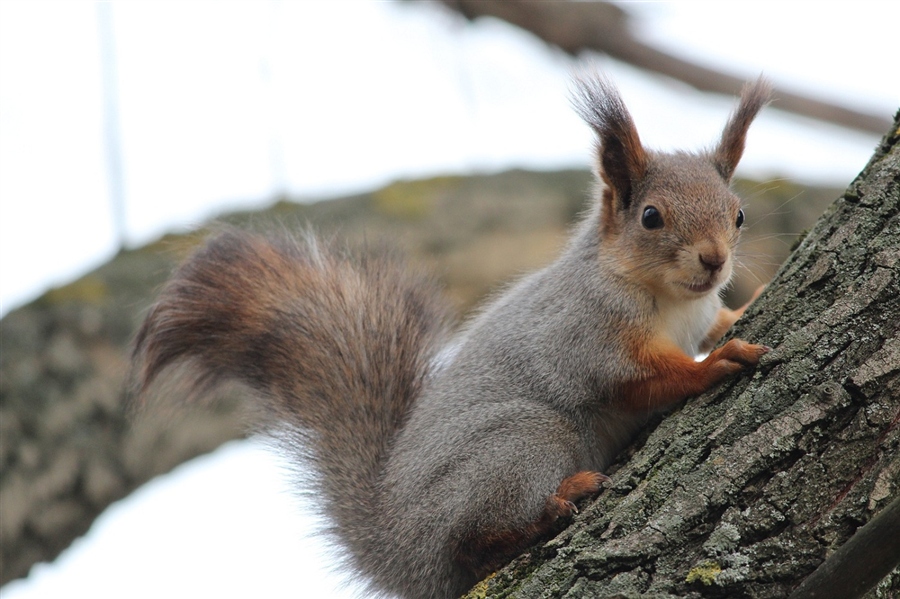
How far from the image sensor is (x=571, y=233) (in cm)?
326

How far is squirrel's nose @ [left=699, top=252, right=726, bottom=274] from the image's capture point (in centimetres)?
252

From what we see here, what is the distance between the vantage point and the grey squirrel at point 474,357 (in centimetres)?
249

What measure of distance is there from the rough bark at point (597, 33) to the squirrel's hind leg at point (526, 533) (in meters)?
2.78

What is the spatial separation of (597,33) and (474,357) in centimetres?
244

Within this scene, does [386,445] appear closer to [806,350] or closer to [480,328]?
[480,328]

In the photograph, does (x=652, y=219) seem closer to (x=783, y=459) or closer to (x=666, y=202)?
(x=666, y=202)

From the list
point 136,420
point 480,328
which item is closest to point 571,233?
point 480,328

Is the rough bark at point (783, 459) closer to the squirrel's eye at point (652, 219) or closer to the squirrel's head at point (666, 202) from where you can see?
the squirrel's head at point (666, 202)

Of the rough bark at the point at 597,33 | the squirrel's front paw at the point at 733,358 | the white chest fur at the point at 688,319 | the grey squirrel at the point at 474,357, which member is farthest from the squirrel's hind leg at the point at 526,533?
the rough bark at the point at 597,33

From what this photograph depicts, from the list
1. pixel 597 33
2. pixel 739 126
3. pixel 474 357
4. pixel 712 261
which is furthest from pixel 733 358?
pixel 597 33

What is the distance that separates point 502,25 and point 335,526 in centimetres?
286

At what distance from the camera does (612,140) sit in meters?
2.76

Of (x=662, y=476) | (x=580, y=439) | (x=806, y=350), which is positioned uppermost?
(x=806, y=350)

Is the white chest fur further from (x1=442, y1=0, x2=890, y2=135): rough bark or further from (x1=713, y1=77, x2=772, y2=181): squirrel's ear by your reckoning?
(x1=442, y1=0, x2=890, y2=135): rough bark
